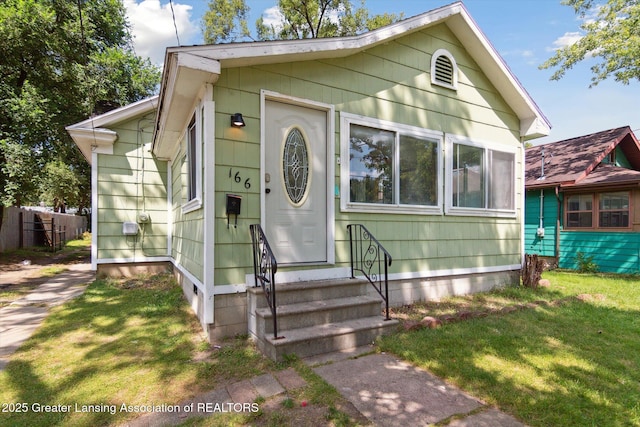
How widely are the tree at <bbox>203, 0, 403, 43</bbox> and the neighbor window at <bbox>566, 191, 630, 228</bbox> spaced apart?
12.3 m

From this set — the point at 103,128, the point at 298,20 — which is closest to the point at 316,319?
the point at 103,128

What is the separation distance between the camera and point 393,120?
4.94m

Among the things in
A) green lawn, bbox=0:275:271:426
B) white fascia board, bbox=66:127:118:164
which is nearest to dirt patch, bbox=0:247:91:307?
green lawn, bbox=0:275:271:426

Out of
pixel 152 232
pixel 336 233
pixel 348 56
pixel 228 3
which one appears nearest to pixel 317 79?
pixel 348 56

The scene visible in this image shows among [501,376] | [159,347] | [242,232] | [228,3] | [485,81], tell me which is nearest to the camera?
[501,376]

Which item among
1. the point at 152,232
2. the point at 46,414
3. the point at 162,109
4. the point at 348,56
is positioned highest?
the point at 348,56

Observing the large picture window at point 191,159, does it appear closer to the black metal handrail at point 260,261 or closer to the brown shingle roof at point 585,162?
the black metal handrail at point 260,261

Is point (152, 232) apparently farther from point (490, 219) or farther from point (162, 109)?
point (490, 219)

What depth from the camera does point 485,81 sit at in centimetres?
609

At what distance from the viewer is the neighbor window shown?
9219 millimetres

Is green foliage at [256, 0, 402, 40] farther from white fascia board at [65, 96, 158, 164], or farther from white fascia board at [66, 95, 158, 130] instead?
white fascia board at [65, 96, 158, 164]

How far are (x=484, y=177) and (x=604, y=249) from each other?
640cm

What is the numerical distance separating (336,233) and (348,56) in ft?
8.01

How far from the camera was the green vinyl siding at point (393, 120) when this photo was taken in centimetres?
368
